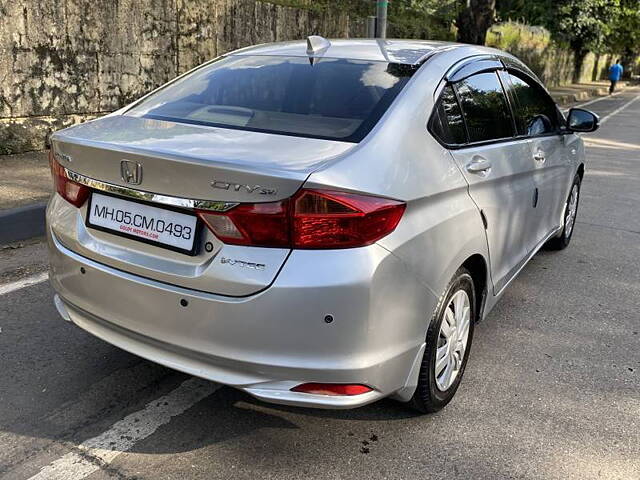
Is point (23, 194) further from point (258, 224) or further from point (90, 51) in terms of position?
point (258, 224)

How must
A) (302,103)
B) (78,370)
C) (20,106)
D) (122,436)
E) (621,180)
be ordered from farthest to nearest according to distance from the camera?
(621,180) < (20,106) < (78,370) < (302,103) < (122,436)

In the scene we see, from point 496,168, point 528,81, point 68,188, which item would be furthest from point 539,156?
point 68,188

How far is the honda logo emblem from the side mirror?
139 inches

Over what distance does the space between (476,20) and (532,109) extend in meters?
13.2

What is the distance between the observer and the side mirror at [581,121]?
4642mm

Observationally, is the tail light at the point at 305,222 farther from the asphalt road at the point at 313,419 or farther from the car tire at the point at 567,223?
the car tire at the point at 567,223

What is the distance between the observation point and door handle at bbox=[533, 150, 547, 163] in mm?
3847

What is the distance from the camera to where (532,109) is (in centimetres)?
414

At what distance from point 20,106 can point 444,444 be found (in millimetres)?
6581

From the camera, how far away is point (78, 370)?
3.10 m

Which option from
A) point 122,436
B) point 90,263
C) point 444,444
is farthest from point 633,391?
point 90,263

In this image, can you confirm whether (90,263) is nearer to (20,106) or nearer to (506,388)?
(506,388)

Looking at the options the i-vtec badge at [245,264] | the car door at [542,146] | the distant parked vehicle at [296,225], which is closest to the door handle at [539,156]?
the car door at [542,146]

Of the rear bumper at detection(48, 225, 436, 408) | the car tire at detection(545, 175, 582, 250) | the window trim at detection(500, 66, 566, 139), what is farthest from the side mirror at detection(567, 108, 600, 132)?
the rear bumper at detection(48, 225, 436, 408)
